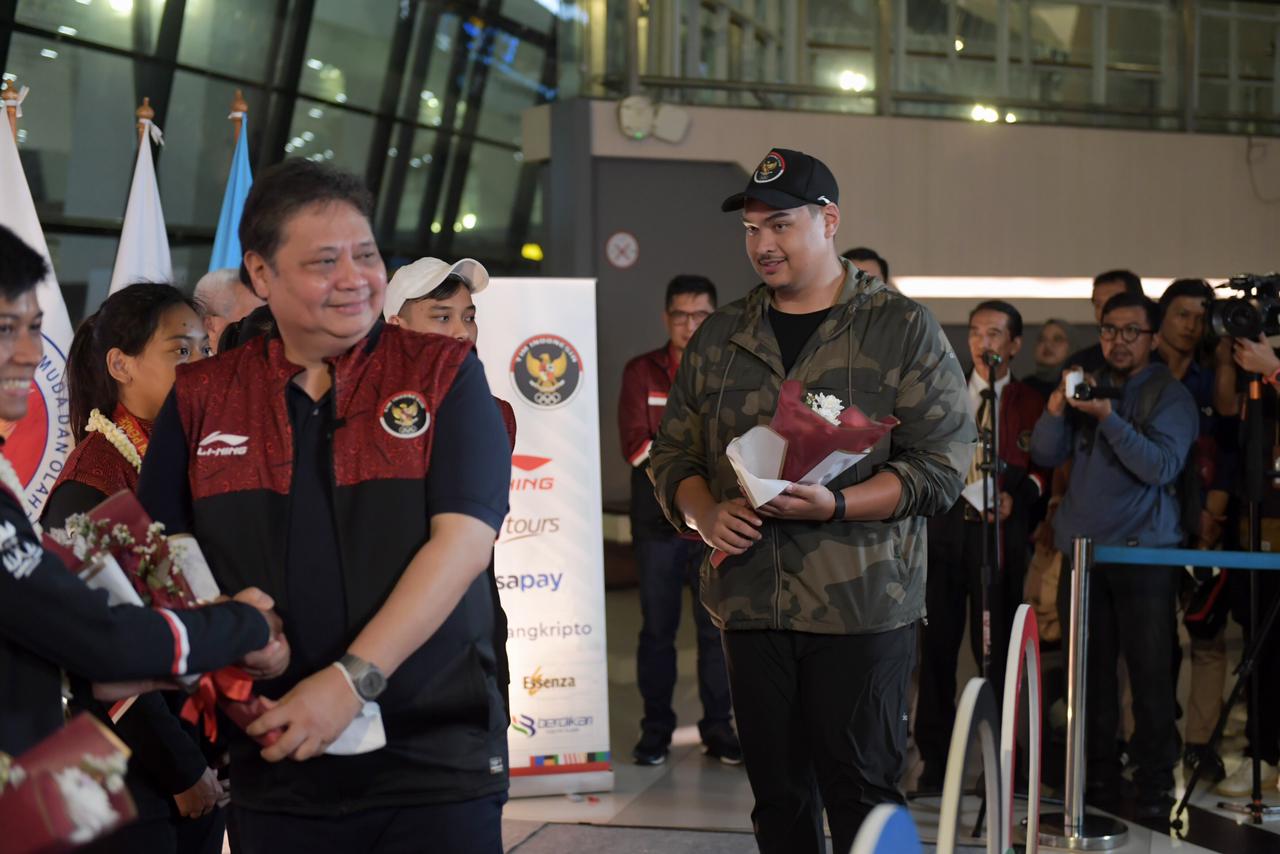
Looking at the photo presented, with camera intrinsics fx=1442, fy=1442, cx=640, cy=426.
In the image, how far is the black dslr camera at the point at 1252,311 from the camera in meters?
4.69

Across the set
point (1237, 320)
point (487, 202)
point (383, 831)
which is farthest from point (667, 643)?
point (487, 202)

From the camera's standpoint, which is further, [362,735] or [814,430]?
[814,430]

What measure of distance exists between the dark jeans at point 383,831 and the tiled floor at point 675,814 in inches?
103

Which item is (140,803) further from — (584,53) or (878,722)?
(584,53)

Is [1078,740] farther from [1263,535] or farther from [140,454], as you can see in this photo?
[140,454]

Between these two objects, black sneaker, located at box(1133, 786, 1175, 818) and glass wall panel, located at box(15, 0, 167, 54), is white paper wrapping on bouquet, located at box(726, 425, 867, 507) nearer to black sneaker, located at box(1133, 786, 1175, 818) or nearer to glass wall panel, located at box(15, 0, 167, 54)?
black sneaker, located at box(1133, 786, 1175, 818)

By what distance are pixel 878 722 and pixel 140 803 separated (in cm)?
145

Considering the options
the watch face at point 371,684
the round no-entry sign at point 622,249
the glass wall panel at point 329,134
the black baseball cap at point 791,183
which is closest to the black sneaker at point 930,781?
the black baseball cap at point 791,183

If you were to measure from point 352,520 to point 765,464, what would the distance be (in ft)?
3.90

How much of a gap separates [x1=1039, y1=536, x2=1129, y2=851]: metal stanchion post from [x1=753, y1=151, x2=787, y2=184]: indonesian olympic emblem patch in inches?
77.7

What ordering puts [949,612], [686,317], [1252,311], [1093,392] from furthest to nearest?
1. [686,317]
2. [949,612]
3. [1093,392]
4. [1252,311]

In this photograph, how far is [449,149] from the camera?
40.4 ft

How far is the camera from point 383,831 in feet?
6.40

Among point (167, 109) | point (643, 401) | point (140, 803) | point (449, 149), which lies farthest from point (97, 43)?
point (140, 803)
